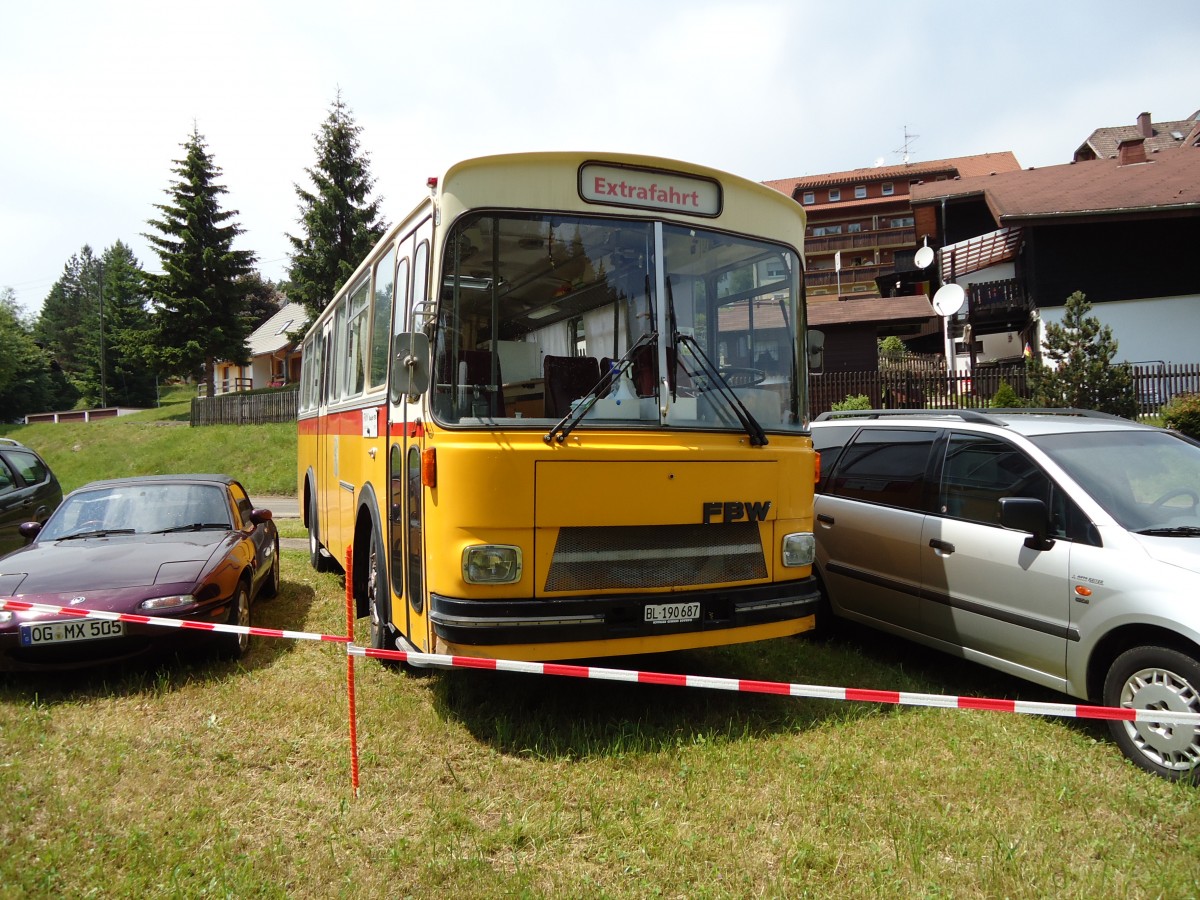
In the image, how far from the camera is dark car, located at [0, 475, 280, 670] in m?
5.48

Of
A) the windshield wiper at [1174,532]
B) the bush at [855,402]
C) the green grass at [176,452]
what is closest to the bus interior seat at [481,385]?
the windshield wiper at [1174,532]

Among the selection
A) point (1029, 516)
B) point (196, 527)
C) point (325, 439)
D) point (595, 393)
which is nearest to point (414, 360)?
point (595, 393)

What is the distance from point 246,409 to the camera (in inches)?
1380

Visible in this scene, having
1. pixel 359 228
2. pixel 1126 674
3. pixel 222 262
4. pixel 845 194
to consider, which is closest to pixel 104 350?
pixel 222 262

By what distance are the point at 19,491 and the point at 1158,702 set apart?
11633 mm

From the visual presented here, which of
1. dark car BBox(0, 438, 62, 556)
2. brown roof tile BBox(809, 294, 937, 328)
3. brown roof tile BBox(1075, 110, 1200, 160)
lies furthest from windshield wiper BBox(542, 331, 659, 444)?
brown roof tile BBox(1075, 110, 1200, 160)

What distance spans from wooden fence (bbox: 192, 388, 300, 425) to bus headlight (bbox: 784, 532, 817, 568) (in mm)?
29929

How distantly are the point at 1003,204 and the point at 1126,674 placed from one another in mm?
26301

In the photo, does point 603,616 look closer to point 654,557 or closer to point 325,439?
point 654,557

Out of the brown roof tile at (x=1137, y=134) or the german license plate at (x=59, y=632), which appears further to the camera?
the brown roof tile at (x=1137, y=134)

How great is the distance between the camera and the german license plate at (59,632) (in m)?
5.40

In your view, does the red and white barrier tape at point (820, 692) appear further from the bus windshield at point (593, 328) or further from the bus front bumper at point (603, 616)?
the bus windshield at point (593, 328)

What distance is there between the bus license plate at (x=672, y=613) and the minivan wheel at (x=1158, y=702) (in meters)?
2.22

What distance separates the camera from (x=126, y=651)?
5.65 meters
